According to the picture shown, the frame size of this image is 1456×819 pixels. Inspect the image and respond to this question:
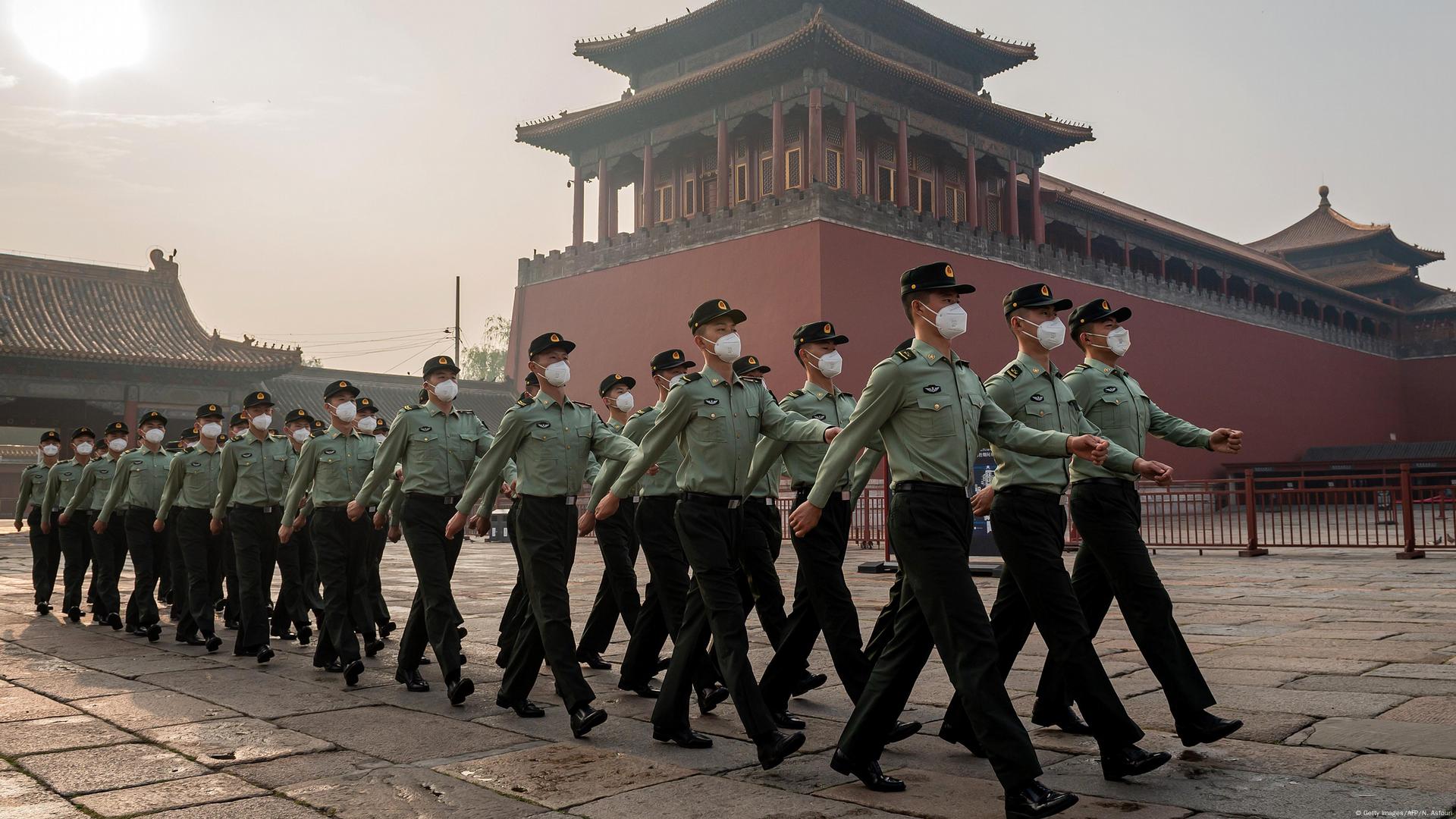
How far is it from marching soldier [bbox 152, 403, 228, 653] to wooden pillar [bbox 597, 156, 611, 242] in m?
16.3

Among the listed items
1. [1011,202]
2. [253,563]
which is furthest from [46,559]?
[1011,202]

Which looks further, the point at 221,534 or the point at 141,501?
the point at 141,501

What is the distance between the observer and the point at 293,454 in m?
6.98

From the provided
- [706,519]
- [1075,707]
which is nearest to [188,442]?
[706,519]

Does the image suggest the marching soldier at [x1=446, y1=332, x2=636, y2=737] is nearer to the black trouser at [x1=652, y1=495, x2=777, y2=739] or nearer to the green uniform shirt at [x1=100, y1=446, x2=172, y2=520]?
the black trouser at [x1=652, y1=495, x2=777, y2=739]

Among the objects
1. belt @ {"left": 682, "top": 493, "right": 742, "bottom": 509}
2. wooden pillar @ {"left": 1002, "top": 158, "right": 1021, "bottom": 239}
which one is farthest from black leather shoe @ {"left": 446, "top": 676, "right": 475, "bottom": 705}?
wooden pillar @ {"left": 1002, "top": 158, "right": 1021, "bottom": 239}

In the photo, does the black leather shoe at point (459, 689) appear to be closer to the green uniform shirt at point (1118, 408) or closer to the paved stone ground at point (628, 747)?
the paved stone ground at point (628, 747)

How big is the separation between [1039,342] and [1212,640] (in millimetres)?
2945

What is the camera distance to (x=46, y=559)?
9.25 meters

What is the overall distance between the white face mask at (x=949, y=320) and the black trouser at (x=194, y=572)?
17.1ft

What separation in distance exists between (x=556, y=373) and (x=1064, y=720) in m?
2.41

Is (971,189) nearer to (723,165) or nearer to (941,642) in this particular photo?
(723,165)

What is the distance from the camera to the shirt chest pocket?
11.1 feet

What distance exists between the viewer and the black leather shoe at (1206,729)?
3498mm
